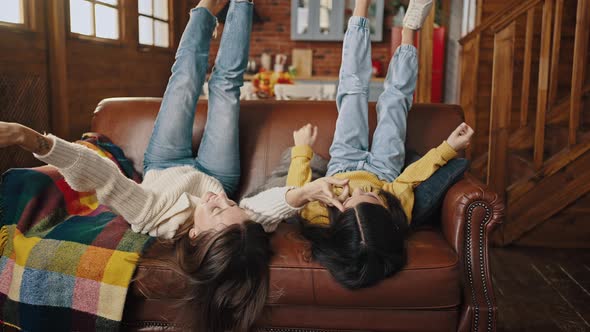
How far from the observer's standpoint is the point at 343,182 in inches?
68.5

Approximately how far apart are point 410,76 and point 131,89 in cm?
386

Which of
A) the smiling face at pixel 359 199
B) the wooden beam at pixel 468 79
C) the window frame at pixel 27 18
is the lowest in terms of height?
the smiling face at pixel 359 199

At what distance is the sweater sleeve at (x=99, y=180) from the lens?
1.58 metres

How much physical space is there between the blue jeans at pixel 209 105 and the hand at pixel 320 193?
19.9 inches

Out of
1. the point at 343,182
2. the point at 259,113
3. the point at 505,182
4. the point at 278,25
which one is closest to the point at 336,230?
the point at 343,182

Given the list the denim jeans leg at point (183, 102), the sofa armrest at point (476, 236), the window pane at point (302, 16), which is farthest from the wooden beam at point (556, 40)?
the window pane at point (302, 16)

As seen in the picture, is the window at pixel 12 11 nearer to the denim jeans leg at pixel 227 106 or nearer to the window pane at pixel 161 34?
the denim jeans leg at pixel 227 106

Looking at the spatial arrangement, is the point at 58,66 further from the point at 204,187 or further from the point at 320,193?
the point at 320,193

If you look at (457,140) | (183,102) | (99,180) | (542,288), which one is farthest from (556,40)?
(99,180)

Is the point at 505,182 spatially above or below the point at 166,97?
below

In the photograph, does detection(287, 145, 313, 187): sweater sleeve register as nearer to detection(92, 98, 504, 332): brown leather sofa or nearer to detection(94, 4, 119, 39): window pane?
detection(92, 98, 504, 332): brown leather sofa

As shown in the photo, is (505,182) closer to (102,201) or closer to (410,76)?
(410,76)

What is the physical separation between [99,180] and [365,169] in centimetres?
106

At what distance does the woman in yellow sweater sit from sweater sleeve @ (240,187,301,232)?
0.10 m
